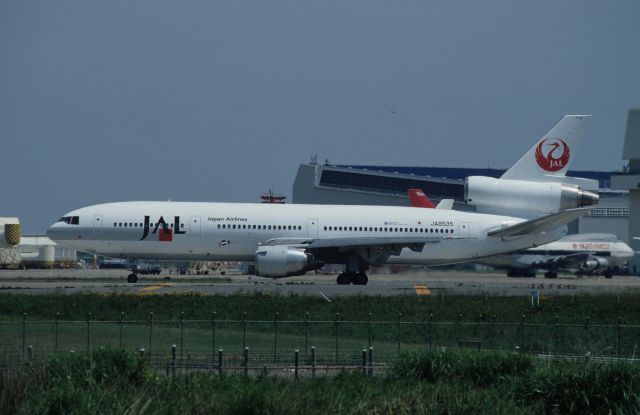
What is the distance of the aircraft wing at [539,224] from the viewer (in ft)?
202

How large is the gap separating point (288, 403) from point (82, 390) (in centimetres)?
425

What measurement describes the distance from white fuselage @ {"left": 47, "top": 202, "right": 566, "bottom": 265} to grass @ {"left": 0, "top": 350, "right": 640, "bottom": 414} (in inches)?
1418

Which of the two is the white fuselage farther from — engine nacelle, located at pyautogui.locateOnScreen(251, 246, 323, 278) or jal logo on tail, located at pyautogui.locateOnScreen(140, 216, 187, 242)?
engine nacelle, located at pyautogui.locateOnScreen(251, 246, 323, 278)

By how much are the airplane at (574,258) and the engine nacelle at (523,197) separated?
2085cm

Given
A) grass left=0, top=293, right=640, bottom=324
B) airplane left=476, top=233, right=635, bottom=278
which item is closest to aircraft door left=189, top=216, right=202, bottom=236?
grass left=0, top=293, right=640, bottom=324

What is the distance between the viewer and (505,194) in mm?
67125

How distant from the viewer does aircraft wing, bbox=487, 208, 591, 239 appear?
61.5m

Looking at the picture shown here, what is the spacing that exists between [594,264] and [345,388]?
75.4 metres

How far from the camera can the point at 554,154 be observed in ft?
221

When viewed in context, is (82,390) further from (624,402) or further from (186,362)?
(624,402)

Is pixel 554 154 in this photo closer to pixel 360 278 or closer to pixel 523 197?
pixel 523 197

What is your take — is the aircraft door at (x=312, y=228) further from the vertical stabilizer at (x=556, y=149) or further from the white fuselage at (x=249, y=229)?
the vertical stabilizer at (x=556, y=149)

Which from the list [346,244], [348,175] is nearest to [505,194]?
[346,244]

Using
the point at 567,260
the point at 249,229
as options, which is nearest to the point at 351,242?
the point at 249,229
